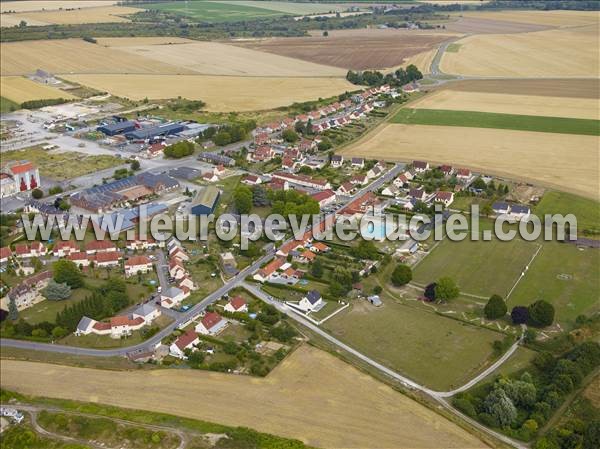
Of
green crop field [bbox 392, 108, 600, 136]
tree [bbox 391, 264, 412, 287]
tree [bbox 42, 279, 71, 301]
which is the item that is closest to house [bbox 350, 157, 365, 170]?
green crop field [bbox 392, 108, 600, 136]

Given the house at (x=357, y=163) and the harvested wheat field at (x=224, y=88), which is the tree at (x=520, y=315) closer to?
the house at (x=357, y=163)

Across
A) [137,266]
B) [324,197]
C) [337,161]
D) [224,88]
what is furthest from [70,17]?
[137,266]

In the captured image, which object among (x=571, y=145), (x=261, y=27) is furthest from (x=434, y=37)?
(x=571, y=145)

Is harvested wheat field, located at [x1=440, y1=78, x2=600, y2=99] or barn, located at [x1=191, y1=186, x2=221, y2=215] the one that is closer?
barn, located at [x1=191, y1=186, x2=221, y2=215]

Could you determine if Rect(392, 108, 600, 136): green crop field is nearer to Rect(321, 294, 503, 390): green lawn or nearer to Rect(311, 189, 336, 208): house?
Rect(311, 189, 336, 208): house

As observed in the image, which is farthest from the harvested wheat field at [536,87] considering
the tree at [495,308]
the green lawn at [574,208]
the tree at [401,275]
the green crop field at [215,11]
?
the green crop field at [215,11]
